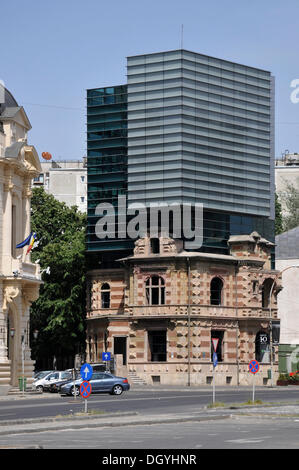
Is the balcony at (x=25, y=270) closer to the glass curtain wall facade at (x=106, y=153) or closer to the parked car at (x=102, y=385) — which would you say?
the parked car at (x=102, y=385)

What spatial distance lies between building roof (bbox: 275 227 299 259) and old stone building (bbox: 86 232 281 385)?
18.2 m

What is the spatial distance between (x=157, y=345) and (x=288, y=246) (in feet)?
92.2

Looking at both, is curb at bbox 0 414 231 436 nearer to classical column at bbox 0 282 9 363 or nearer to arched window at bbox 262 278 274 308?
classical column at bbox 0 282 9 363

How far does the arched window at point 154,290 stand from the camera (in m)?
86.3

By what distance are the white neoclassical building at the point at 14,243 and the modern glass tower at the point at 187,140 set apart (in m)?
23.6

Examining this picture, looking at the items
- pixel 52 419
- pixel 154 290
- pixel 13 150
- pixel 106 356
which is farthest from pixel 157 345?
pixel 52 419

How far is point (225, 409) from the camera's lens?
41375 mm

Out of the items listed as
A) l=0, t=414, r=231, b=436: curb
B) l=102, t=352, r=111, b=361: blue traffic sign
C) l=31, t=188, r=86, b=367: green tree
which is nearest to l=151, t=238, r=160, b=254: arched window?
l=31, t=188, r=86, b=367: green tree

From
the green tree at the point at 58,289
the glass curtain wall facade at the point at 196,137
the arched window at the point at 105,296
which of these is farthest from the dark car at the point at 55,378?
the glass curtain wall facade at the point at 196,137

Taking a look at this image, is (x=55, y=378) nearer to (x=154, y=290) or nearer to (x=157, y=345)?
(x=157, y=345)

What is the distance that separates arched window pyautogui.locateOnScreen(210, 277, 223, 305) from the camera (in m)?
88.0

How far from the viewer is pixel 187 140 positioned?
87.4 metres
